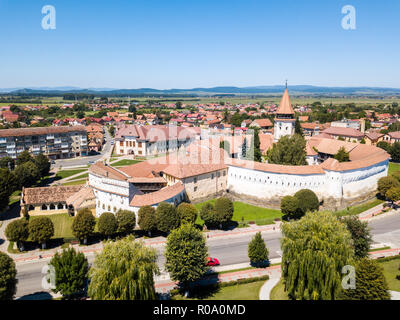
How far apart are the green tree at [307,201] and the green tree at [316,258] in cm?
1960

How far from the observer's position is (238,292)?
30047mm

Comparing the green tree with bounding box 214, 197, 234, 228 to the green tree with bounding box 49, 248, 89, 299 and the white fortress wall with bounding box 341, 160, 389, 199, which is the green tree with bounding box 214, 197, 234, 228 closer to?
the green tree with bounding box 49, 248, 89, 299

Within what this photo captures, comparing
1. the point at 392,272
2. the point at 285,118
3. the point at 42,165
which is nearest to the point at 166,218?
the point at 392,272

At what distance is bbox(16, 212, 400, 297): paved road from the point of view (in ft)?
106

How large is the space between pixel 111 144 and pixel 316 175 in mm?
87051

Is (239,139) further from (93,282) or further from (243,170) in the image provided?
(93,282)

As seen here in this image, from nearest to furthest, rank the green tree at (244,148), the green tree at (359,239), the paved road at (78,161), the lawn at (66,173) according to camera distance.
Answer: the green tree at (359,239) < the lawn at (66,173) < the green tree at (244,148) < the paved road at (78,161)

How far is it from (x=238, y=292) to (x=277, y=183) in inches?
1041

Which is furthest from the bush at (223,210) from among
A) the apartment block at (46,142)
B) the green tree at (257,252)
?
the apartment block at (46,142)

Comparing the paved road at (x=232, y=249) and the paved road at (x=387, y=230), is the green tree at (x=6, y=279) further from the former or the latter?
the paved road at (x=387, y=230)

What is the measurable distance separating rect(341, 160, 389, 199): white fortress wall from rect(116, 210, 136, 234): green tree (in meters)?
35.1

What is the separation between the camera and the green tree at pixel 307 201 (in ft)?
154

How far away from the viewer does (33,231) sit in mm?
38344
